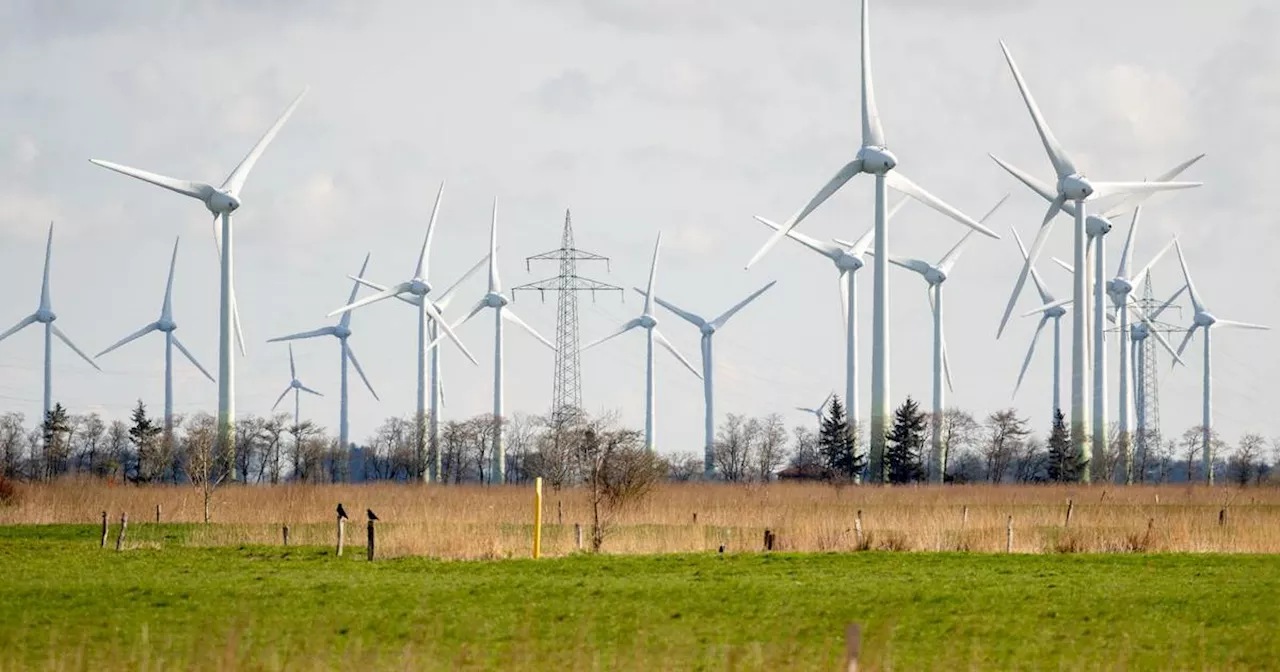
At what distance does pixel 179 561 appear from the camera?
34500 millimetres

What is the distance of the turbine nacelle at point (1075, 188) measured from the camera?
86.4 metres

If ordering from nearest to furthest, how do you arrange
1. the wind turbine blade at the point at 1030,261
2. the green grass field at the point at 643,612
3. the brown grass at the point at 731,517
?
the green grass field at the point at 643,612 < the brown grass at the point at 731,517 < the wind turbine blade at the point at 1030,261

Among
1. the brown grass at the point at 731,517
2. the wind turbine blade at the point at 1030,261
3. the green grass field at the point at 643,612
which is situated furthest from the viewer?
the wind turbine blade at the point at 1030,261

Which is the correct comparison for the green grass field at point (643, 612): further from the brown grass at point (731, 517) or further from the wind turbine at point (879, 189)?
the wind turbine at point (879, 189)

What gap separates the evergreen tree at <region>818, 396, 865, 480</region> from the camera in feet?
301

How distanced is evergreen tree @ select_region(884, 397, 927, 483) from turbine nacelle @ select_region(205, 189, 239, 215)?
31425mm

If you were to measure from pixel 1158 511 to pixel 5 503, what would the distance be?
1359 inches

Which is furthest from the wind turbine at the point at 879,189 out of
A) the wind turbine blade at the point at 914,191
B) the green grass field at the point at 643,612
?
the green grass field at the point at 643,612

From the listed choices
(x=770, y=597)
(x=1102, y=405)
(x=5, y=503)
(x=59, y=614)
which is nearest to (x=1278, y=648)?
(x=770, y=597)

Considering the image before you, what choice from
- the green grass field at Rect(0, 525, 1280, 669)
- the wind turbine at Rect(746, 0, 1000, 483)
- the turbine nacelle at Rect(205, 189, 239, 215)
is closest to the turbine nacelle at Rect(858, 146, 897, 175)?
the wind turbine at Rect(746, 0, 1000, 483)

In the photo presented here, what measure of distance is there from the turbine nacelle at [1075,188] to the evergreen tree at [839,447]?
15246 mm

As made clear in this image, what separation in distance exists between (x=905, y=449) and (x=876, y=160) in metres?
18.6

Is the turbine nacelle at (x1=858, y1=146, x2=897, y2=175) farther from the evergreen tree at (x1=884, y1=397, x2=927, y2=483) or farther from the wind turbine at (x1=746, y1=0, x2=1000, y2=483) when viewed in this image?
the evergreen tree at (x1=884, y1=397, x2=927, y2=483)

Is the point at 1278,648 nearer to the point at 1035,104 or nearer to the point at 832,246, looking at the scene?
the point at 1035,104
